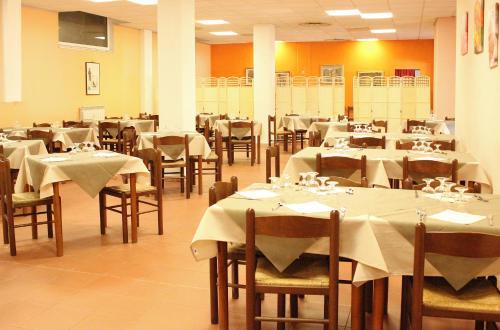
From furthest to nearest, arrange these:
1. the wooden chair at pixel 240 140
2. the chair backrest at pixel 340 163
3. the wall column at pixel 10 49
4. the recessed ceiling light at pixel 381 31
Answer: the recessed ceiling light at pixel 381 31, the wooden chair at pixel 240 140, the wall column at pixel 10 49, the chair backrest at pixel 340 163

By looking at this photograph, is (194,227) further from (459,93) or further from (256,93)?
(256,93)

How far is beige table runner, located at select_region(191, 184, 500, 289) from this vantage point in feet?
9.38

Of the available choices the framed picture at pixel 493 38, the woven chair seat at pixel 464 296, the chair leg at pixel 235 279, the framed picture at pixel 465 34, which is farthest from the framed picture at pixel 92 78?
the woven chair seat at pixel 464 296

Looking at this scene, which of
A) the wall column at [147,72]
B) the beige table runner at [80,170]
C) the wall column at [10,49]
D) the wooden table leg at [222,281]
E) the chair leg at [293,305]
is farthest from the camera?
the wall column at [147,72]

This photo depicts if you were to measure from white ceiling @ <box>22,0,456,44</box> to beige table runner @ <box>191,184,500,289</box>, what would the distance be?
8988mm

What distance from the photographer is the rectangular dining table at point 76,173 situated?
5.22 m

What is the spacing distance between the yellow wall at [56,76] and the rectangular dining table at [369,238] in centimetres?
911

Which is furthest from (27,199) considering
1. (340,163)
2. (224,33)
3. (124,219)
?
(224,33)

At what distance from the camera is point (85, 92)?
45.2 ft

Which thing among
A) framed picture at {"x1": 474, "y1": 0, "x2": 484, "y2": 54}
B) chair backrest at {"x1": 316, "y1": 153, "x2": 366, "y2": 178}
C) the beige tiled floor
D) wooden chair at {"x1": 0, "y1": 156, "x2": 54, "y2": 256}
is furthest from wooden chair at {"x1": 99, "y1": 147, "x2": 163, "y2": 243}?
framed picture at {"x1": 474, "y1": 0, "x2": 484, "y2": 54}

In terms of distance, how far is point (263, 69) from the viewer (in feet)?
51.2

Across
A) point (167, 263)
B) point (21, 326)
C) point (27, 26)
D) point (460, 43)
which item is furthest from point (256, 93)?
point (21, 326)

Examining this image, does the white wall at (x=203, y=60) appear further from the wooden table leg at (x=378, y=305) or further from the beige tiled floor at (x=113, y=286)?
the wooden table leg at (x=378, y=305)

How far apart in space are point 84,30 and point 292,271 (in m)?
12.0
